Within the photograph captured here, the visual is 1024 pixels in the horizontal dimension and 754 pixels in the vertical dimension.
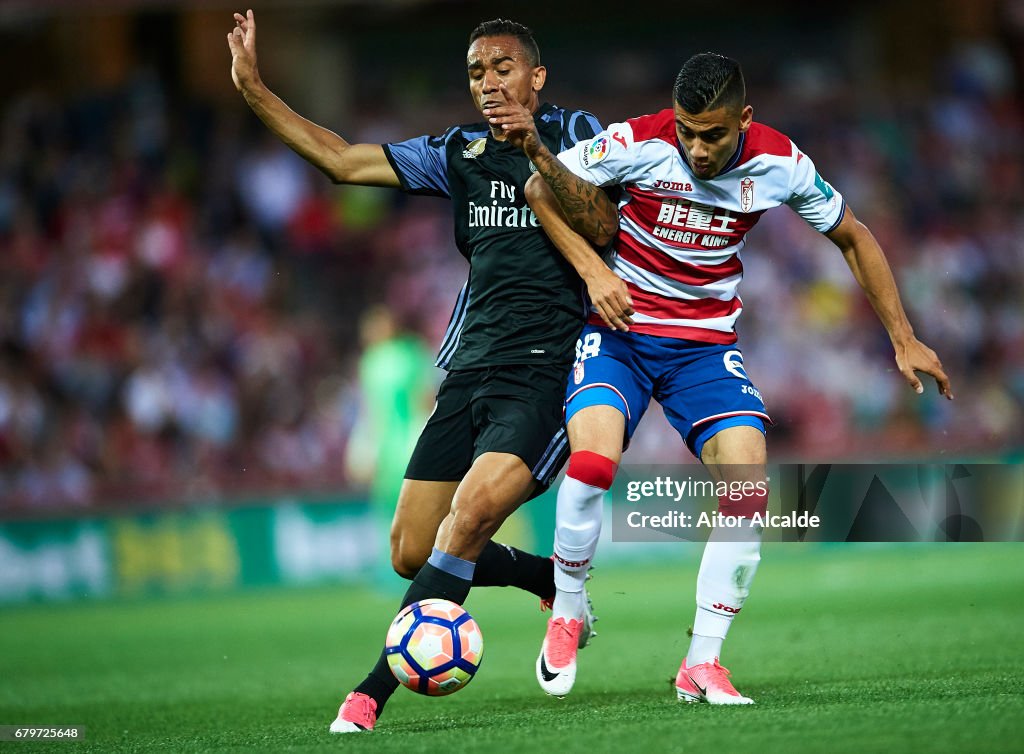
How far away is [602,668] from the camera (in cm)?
717

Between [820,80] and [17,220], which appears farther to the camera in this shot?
Answer: [820,80]

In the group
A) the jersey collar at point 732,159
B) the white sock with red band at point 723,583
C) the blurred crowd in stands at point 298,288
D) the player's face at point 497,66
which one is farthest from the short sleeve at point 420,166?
the blurred crowd in stands at point 298,288

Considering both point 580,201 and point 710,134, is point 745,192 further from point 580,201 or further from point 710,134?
point 580,201

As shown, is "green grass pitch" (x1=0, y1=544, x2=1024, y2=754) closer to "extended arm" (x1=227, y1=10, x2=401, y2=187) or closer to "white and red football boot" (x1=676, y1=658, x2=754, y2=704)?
"white and red football boot" (x1=676, y1=658, x2=754, y2=704)

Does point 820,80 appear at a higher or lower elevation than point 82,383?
higher

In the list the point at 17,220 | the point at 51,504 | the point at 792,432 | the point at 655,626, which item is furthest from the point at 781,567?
the point at 17,220

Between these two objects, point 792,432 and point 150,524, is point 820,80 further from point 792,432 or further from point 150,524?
point 150,524

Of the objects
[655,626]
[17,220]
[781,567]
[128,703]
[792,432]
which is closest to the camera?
[128,703]

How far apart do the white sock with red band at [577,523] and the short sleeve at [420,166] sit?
134 centimetres

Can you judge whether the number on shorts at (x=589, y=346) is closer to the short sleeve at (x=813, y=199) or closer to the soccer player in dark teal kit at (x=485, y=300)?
the soccer player in dark teal kit at (x=485, y=300)

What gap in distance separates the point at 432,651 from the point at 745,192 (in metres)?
2.13

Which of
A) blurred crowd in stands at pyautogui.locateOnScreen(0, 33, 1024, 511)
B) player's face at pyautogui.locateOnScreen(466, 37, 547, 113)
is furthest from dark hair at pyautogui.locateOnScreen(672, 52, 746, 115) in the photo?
blurred crowd in stands at pyautogui.locateOnScreen(0, 33, 1024, 511)

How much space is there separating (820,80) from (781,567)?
26.2 feet

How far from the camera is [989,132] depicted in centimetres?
1736
